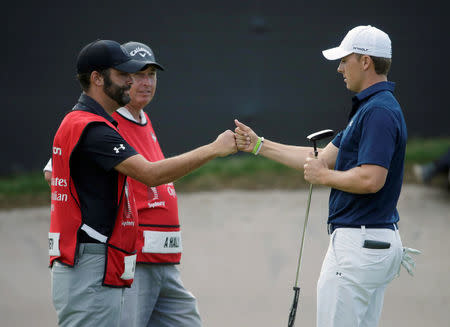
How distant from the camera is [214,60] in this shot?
7930 millimetres

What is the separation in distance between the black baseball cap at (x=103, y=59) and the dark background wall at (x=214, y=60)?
476 cm

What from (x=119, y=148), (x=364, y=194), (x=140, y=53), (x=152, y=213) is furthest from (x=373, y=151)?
(x=140, y=53)

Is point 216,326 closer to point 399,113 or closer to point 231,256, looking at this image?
point 231,256

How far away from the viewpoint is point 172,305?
12.3ft

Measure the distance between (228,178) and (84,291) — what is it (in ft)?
16.5

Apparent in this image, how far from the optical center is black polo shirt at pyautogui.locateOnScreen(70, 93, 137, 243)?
2852mm

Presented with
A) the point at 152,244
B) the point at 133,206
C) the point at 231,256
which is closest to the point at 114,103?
the point at 133,206

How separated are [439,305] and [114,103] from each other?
13.2 ft

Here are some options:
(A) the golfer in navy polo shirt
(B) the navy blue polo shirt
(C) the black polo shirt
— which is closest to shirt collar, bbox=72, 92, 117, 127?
(C) the black polo shirt

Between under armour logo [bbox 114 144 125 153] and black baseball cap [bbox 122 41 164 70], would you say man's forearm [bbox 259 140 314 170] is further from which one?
under armour logo [bbox 114 144 125 153]

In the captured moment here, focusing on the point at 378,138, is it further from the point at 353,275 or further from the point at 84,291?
the point at 84,291

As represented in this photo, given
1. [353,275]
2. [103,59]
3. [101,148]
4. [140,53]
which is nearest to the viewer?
[101,148]

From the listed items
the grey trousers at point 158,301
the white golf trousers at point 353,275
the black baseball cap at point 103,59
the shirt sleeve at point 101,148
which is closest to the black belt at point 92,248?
the shirt sleeve at point 101,148

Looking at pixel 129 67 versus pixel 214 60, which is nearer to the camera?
pixel 129 67
